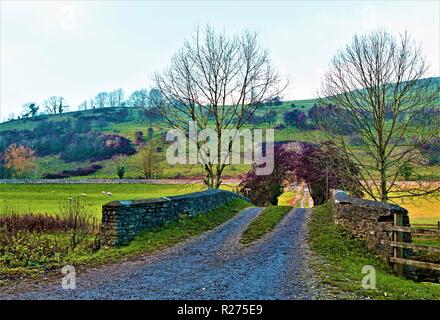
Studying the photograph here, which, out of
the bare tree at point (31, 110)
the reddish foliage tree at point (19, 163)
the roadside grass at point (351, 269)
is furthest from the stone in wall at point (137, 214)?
the bare tree at point (31, 110)

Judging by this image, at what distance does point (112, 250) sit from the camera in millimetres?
10516

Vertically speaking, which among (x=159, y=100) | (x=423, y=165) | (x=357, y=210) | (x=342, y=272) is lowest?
(x=342, y=272)

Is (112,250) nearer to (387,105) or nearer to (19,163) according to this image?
(387,105)

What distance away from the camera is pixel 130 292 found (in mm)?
6820

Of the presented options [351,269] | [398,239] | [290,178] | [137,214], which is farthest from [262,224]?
[290,178]

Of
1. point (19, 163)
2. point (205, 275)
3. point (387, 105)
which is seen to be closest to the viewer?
point (205, 275)

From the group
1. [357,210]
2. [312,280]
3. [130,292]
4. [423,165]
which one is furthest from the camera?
[423,165]

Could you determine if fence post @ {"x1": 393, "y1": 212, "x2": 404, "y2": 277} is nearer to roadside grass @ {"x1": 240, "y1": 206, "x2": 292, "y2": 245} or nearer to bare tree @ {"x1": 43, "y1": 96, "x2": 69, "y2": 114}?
roadside grass @ {"x1": 240, "y1": 206, "x2": 292, "y2": 245}

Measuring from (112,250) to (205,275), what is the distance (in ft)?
11.9

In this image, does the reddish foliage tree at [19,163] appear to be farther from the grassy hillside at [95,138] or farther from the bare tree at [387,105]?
the bare tree at [387,105]

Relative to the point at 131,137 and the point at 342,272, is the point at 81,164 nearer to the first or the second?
the point at 131,137

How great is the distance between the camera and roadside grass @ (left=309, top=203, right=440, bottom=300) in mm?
7148
